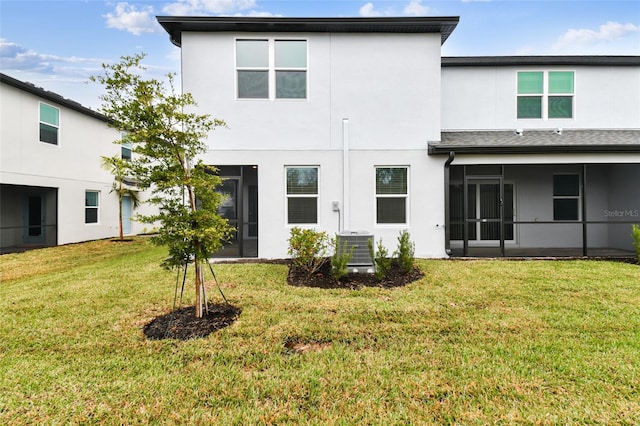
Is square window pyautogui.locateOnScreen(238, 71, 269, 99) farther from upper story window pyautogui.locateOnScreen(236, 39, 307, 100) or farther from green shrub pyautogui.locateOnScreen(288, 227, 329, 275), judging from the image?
green shrub pyautogui.locateOnScreen(288, 227, 329, 275)

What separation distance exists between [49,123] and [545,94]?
18267mm

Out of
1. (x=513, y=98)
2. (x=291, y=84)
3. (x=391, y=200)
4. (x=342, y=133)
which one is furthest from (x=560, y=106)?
(x=291, y=84)

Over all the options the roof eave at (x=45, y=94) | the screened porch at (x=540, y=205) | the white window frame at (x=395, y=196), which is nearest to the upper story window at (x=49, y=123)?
the roof eave at (x=45, y=94)

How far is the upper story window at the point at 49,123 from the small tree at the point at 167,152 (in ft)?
38.8

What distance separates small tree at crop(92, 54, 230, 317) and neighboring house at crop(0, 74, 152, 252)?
1067 cm

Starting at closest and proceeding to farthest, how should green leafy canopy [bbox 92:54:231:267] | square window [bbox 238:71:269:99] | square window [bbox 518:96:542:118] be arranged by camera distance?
green leafy canopy [bbox 92:54:231:267], square window [bbox 238:71:269:99], square window [bbox 518:96:542:118]

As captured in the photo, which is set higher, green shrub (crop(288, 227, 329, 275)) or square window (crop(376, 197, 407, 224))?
square window (crop(376, 197, 407, 224))

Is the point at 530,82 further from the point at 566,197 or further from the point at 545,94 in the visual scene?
the point at 566,197

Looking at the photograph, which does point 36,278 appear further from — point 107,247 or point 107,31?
point 107,31

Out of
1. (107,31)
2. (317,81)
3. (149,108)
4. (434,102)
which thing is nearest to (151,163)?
(149,108)

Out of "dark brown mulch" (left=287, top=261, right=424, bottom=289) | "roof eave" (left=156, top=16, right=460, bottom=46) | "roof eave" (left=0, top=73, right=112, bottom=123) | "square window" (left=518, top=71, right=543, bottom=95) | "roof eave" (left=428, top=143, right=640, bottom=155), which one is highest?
"roof eave" (left=156, top=16, right=460, bottom=46)

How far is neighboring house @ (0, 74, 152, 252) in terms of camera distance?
11.1m

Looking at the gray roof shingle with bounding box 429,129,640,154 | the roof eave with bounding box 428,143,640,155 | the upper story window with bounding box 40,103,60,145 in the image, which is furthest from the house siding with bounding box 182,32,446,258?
the upper story window with bounding box 40,103,60,145

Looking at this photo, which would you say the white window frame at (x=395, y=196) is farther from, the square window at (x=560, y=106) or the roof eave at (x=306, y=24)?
the square window at (x=560, y=106)
